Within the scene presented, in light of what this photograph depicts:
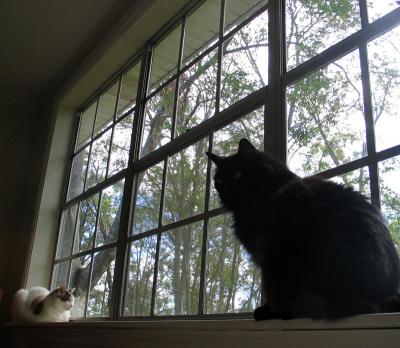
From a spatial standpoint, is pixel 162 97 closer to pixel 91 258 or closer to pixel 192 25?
pixel 192 25

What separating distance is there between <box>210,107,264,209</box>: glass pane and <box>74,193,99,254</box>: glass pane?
44.9 inches

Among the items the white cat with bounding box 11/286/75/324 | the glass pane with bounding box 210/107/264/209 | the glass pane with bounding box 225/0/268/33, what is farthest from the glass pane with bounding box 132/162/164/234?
the glass pane with bounding box 225/0/268/33

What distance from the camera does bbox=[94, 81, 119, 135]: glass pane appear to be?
9.00 feet

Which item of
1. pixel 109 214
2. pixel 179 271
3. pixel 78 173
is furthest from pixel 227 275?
pixel 78 173

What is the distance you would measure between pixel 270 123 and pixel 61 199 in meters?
2.17

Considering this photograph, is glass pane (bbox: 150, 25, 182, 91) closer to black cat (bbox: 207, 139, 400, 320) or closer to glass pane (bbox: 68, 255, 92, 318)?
glass pane (bbox: 68, 255, 92, 318)

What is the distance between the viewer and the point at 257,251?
0.82 m

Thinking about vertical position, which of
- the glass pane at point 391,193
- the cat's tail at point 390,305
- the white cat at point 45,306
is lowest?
the cat's tail at point 390,305

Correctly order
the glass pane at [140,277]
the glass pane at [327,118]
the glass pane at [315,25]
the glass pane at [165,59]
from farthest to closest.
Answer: the glass pane at [165,59], the glass pane at [140,277], the glass pane at [315,25], the glass pane at [327,118]

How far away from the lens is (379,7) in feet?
3.77

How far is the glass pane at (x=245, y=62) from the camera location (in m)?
1.58

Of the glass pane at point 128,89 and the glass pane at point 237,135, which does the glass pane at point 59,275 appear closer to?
the glass pane at point 128,89

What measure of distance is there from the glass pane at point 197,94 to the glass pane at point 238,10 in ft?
0.47

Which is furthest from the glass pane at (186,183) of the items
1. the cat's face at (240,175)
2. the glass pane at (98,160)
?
the glass pane at (98,160)
